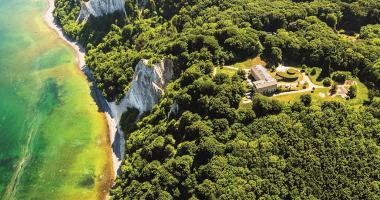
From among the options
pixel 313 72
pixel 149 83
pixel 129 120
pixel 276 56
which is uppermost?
pixel 276 56

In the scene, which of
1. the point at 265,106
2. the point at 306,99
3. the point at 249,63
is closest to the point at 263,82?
the point at 265,106

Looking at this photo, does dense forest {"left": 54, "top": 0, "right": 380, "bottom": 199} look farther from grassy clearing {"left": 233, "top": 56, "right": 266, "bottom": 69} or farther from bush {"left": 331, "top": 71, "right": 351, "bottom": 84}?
bush {"left": 331, "top": 71, "right": 351, "bottom": 84}

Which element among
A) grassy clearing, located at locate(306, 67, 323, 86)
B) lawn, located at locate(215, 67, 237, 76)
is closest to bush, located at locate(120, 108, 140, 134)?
lawn, located at locate(215, 67, 237, 76)

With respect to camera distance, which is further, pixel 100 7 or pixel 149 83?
pixel 100 7

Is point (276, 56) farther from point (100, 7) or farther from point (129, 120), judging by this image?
point (100, 7)

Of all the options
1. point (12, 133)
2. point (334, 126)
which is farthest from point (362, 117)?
point (12, 133)

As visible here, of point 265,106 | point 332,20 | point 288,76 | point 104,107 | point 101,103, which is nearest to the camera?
point 265,106

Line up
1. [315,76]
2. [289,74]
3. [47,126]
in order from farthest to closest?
[47,126]
[315,76]
[289,74]

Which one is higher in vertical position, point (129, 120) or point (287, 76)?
point (287, 76)
